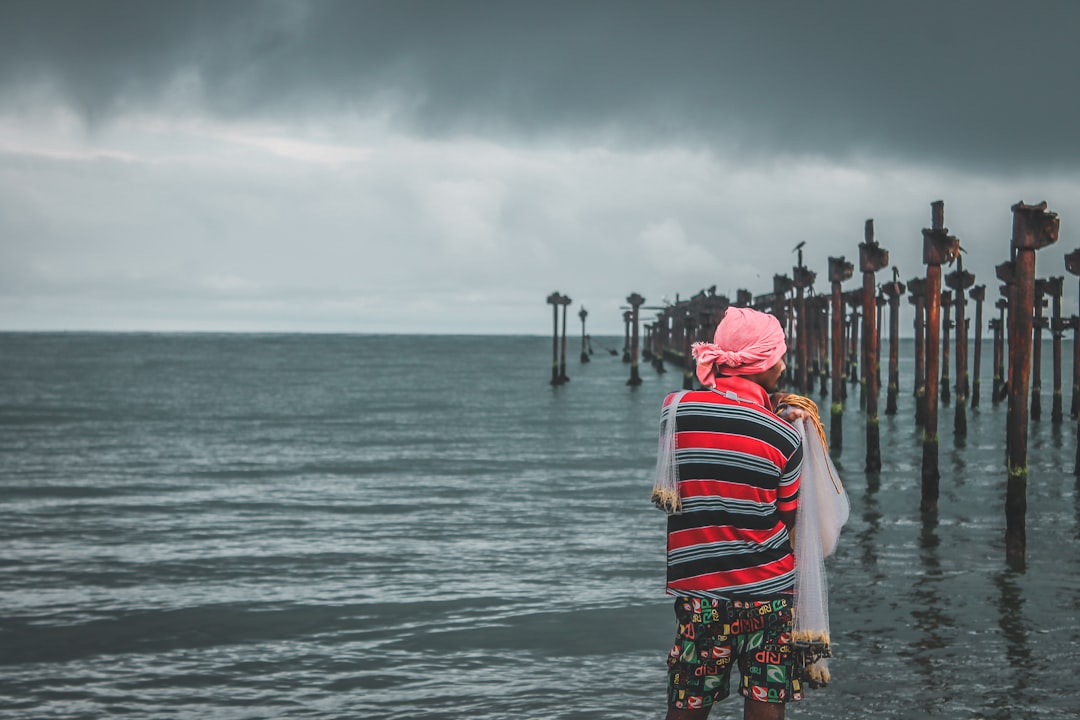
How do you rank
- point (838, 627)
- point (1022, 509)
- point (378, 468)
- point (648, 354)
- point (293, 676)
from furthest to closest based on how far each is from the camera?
point (648, 354) → point (378, 468) → point (1022, 509) → point (838, 627) → point (293, 676)

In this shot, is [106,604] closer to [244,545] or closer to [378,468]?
[244,545]

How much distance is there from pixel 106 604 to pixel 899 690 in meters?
6.75

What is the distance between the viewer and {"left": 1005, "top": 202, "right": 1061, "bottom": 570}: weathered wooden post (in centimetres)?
1038

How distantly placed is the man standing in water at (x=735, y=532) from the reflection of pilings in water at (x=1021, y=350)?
8.07 meters

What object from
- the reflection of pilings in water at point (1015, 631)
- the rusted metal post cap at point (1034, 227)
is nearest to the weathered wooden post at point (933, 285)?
the rusted metal post cap at point (1034, 227)

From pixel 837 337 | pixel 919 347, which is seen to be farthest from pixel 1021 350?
pixel 919 347

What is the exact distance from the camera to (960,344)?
30.8 m

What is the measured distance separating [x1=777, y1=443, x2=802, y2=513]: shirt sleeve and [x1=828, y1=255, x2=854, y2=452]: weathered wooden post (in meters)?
18.1

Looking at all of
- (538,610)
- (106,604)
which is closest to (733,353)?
(538,610)

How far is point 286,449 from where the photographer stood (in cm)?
2488

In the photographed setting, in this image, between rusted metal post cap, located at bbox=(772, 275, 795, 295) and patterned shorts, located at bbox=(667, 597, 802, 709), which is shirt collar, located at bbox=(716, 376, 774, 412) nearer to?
patterned shorts, located at bbox=(667, 597, 802, 709)

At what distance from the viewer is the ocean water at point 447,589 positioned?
6660 mm

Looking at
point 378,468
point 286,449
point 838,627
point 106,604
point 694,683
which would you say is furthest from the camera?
point 286,449

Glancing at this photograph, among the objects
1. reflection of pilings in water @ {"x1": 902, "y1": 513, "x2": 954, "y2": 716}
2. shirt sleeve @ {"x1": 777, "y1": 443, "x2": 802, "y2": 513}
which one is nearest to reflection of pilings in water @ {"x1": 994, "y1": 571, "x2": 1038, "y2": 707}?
reflection of pilings in water @ {"x1": 902, "y1": 513, "x2": 954, "y2": 716}
